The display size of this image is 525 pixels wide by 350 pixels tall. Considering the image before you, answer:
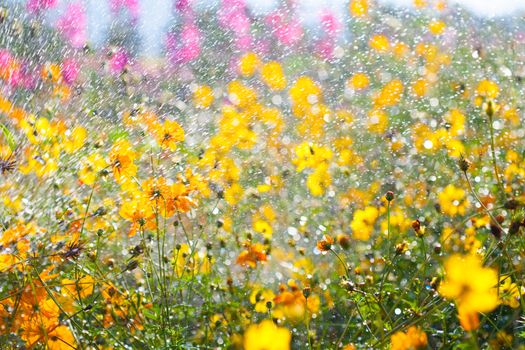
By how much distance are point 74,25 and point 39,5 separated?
0.14 meters

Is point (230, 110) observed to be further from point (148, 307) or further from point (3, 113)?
point (148, 307)

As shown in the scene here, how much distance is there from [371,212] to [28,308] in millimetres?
759

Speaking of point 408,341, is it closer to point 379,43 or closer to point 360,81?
point 360,81

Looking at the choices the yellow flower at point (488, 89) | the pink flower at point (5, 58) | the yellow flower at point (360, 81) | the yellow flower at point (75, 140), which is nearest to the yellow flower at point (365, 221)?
the yellow flower at point (75, 140)

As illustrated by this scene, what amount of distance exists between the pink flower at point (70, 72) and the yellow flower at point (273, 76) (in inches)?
30.3

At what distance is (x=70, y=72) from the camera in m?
2.35

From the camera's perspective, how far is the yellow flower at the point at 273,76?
2.74 metres

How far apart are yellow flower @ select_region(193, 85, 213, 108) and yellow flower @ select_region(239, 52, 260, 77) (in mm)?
163

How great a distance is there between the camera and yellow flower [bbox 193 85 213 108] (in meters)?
2.71

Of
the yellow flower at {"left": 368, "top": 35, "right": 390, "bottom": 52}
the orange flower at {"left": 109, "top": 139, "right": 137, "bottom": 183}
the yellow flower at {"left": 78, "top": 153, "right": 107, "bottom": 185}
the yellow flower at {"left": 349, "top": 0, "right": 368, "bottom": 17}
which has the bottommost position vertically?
the orange flower at {"left": 109, "top": 139, "right": 137, "bottom": 183}

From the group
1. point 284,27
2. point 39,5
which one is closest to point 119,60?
point 39,5

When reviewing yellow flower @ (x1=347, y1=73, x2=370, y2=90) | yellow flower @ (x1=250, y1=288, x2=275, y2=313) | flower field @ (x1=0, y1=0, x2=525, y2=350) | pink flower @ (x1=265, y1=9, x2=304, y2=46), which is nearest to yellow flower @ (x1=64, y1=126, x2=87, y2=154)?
flower field @ (x1=0, y1=0, x2=525, y2=350)

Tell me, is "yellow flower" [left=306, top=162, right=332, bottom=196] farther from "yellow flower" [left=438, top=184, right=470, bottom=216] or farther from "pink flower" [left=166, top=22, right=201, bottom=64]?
"pink flower" [left=166, top=22, right=201, bottom=64]

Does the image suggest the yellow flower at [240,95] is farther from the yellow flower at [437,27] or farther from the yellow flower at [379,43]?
the yellow flower at [437,27]
